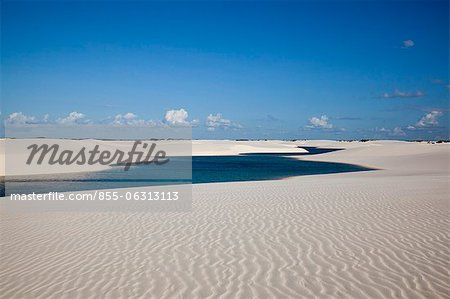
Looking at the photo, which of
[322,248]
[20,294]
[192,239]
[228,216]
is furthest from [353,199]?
[20,294]

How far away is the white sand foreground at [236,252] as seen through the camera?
545cm

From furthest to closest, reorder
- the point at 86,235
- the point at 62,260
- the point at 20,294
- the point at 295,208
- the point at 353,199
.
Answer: the point at 353,199 → the point at 295,208 → the point at 86,235 → the point at 62,260 → the point at 20,294

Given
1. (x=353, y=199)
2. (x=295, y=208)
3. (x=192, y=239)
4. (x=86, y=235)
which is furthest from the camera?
(x=353, y=199)

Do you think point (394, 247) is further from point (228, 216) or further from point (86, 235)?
point (86, 235)

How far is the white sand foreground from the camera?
5445mm

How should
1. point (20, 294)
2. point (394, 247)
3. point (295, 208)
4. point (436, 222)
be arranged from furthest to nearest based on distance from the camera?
1. point (295, 208)
2. point (436, 222)
3. point (394, 247)
4. point (20, 294)

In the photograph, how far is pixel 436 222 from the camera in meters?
9.38

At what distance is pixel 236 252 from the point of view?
7.10m

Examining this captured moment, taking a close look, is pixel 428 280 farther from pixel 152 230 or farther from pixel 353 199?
pixel 353 199

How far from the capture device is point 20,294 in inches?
210

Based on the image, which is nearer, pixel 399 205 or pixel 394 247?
pixel 394 247

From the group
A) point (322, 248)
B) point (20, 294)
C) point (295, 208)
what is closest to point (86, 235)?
point (20, 294)

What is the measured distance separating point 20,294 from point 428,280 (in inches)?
254

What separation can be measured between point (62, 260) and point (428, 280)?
21.6ft
